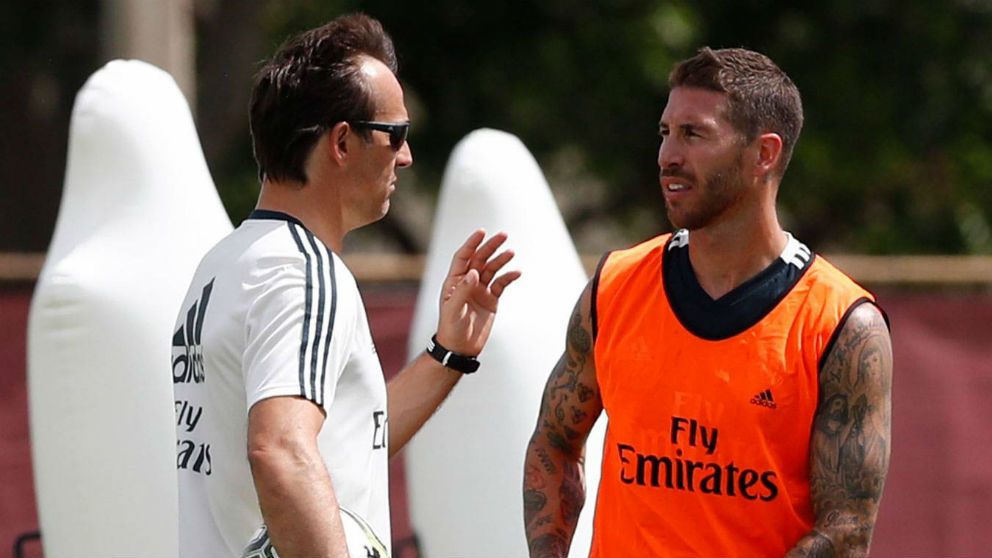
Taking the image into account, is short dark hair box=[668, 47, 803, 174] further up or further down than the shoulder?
further up

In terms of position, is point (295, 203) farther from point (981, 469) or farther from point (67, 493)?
point (981, 469)

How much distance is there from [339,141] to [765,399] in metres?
1.00

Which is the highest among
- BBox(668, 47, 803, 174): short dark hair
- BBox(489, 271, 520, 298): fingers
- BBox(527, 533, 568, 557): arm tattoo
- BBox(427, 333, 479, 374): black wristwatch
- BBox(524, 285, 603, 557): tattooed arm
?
BBox(668, 47, 803, 174): short dark hair

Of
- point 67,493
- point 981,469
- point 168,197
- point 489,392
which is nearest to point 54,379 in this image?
point 67,493

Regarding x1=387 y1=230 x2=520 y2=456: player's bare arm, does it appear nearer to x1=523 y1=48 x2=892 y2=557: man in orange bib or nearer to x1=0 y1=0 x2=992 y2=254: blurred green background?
x1=523 y1=48 x2=892 y2=557: man in orange bib

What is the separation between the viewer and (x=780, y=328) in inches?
130

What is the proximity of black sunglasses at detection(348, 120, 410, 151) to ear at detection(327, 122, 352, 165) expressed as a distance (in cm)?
2

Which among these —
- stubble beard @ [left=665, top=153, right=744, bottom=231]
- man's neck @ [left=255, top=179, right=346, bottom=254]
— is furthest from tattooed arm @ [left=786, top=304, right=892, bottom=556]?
man's neck @ [left=255, top=179, right=346, bottom=254]

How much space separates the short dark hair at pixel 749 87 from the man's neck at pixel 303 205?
0.89 m

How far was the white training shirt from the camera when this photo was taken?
278 cm

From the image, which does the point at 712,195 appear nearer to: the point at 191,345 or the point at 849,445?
the point at 849,445

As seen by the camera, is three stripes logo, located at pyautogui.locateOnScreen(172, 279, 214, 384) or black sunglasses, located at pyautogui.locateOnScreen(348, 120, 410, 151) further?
black sunglasses, located at pyautogui.locateOnScreen(348, 120, 410, 151)

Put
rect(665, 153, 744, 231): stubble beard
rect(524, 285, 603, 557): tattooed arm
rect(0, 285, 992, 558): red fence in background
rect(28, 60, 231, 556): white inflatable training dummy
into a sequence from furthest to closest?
rect(0, 285, 992, 558): red fence in background, rect(28, 60, 231, 556): white inflatable training dummy, rect(524, 285, 603, 557): tattooed arm, rect(665, 153, 744, 231): stubble beard

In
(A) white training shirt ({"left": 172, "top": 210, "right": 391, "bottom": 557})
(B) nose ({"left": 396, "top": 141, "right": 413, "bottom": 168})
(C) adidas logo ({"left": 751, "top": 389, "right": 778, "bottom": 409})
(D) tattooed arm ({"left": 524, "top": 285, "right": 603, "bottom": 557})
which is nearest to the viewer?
(A) white training shirt ({"left": 172, "top": 210, "right": 391, "bottom": 557})
